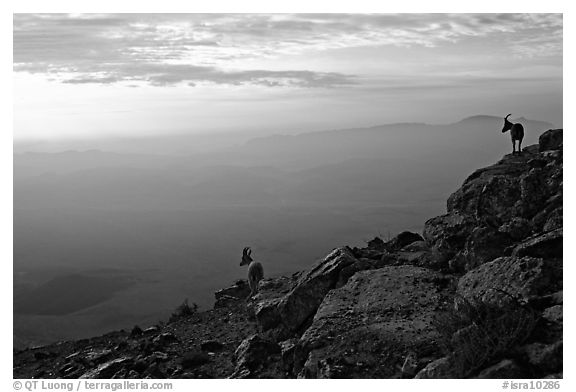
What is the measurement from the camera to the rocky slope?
873 cm

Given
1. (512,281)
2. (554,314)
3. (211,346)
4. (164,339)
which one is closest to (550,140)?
(512,281)

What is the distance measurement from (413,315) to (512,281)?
77.0 inches

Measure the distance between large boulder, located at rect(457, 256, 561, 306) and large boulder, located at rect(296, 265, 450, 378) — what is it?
0.88 metres

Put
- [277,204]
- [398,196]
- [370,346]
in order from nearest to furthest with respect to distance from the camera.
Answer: [370,346] < [398,196] < [277,204]

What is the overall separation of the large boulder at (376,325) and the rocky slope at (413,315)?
2cm

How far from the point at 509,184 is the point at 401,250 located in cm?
337

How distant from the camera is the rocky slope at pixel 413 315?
8.73 m

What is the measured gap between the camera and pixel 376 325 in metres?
10.3

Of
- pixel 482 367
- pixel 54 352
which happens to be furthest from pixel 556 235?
pixel 54 352

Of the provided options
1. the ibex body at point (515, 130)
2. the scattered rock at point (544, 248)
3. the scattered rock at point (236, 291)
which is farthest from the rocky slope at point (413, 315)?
the scattered rock at point (236, 291)

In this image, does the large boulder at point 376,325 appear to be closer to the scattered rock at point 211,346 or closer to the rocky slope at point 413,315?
the rocky slope at point 413,315

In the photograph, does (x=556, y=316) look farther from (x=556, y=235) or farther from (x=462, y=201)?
(x=462, y=201)
